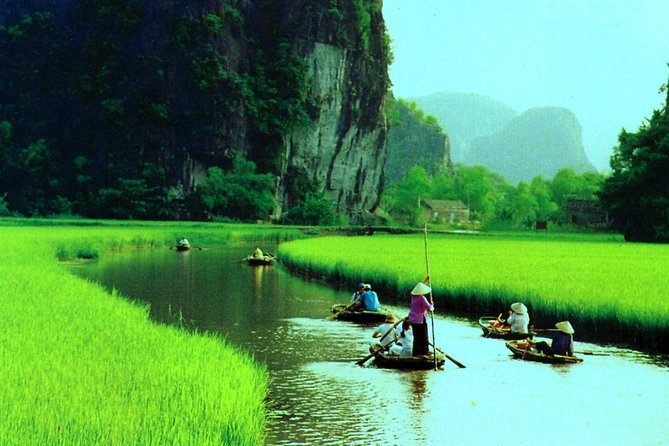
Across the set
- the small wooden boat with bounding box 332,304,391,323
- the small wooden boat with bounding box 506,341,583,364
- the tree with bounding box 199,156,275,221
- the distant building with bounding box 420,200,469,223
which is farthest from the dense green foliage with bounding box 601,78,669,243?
the distant building with bounding box 420,200,469,223

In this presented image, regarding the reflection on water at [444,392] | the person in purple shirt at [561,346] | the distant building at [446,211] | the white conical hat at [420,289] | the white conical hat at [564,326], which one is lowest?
the reflection on water at [444,392]

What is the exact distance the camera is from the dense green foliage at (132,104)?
90.6 metres

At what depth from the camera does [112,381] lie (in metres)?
10.8

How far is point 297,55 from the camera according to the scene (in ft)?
322

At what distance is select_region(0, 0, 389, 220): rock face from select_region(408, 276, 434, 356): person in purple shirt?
77.7 m

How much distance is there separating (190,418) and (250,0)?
9658 cm

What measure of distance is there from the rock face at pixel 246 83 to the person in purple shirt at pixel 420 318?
255 feet

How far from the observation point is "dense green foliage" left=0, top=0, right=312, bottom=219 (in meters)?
90.6

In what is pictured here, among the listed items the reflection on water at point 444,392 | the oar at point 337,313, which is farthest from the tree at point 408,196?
the reflection on water at point 444,392

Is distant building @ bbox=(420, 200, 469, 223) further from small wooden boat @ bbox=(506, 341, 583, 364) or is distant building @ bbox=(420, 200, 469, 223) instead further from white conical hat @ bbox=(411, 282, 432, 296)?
white conical hat @ bbox=(411, 282, 432, 296)

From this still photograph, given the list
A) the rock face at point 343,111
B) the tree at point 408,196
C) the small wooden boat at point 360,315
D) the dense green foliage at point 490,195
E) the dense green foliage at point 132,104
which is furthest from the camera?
the tree at point 408,196

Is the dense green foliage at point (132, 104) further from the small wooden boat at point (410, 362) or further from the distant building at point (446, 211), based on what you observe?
the small wooden boat at point (410, 362)

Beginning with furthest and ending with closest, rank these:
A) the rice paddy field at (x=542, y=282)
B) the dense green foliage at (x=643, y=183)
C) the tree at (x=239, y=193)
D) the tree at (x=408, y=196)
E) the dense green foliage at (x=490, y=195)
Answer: the tree at (x=408, y=196), the dense green foliage at (x=490, y=195), the tree at (x=239, y=193), the dense green foliage at (x=643, y=183), the rice paddy field at (x=542, y=282)

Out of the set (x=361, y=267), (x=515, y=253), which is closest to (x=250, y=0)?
(x=515, y=253)
